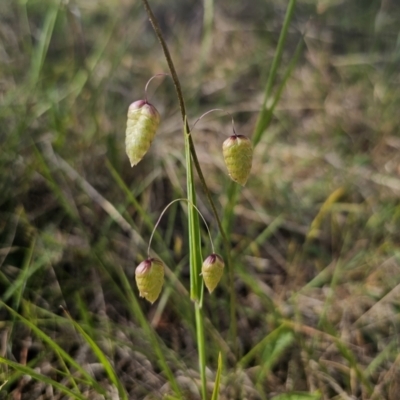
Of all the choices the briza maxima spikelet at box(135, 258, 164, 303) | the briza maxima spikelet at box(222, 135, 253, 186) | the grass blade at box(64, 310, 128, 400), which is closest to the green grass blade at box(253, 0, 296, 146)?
the briza maxima spikelet at box(222, 135, 253, 186)

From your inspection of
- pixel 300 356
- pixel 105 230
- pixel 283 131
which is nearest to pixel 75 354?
pixel 105 230

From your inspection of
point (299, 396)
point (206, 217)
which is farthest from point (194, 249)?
point (206, 217)

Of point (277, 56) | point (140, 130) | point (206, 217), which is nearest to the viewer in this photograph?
point (140, 130)

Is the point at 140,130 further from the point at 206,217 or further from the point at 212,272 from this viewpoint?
the point at 206,217

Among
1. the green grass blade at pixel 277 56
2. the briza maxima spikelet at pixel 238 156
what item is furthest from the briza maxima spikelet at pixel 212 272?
the green grass blade at pixel 277 56

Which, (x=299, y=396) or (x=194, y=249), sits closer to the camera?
(x=194, y=249)

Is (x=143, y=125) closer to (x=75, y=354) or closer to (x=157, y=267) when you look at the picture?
(x=157, y=267)

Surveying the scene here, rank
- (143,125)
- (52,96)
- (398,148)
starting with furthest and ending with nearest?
(398,148), (52,96), (143,125)
